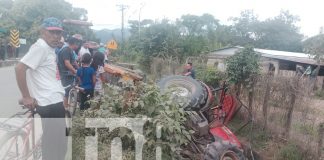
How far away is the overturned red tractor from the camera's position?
5.32 m

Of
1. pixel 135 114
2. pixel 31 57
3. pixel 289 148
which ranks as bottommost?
pixel 289 148

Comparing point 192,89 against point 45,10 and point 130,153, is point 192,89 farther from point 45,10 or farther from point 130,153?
point 45,10

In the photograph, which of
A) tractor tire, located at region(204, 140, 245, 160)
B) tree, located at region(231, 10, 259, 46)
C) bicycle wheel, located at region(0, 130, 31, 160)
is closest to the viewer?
bicycle wheel, located at region(0, 130, 31, 160)

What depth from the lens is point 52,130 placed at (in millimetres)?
3363

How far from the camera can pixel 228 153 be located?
17.9 ft

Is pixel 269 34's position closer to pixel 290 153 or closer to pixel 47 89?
pixel 290 153

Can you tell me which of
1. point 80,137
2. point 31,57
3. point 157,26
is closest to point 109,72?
point 80,137

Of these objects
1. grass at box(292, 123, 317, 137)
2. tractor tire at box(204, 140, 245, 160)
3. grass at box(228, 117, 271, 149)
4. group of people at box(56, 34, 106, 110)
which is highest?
group of people at box(56, 34, 106, 110)

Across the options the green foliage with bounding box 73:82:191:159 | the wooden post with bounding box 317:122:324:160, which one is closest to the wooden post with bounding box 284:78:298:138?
the wooden post with bounding box 317:122:324:160

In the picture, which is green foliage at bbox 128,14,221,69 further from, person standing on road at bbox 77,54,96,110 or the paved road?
person standing on road at bbox 77,54,96,110

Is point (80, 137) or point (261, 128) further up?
point (80, 137)

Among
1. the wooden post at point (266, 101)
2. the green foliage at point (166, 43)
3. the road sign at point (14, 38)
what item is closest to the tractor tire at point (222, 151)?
the wooden post at point (266, 101)

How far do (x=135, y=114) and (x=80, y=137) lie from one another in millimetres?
802

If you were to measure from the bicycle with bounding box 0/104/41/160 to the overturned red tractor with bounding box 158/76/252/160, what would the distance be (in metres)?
2.08
